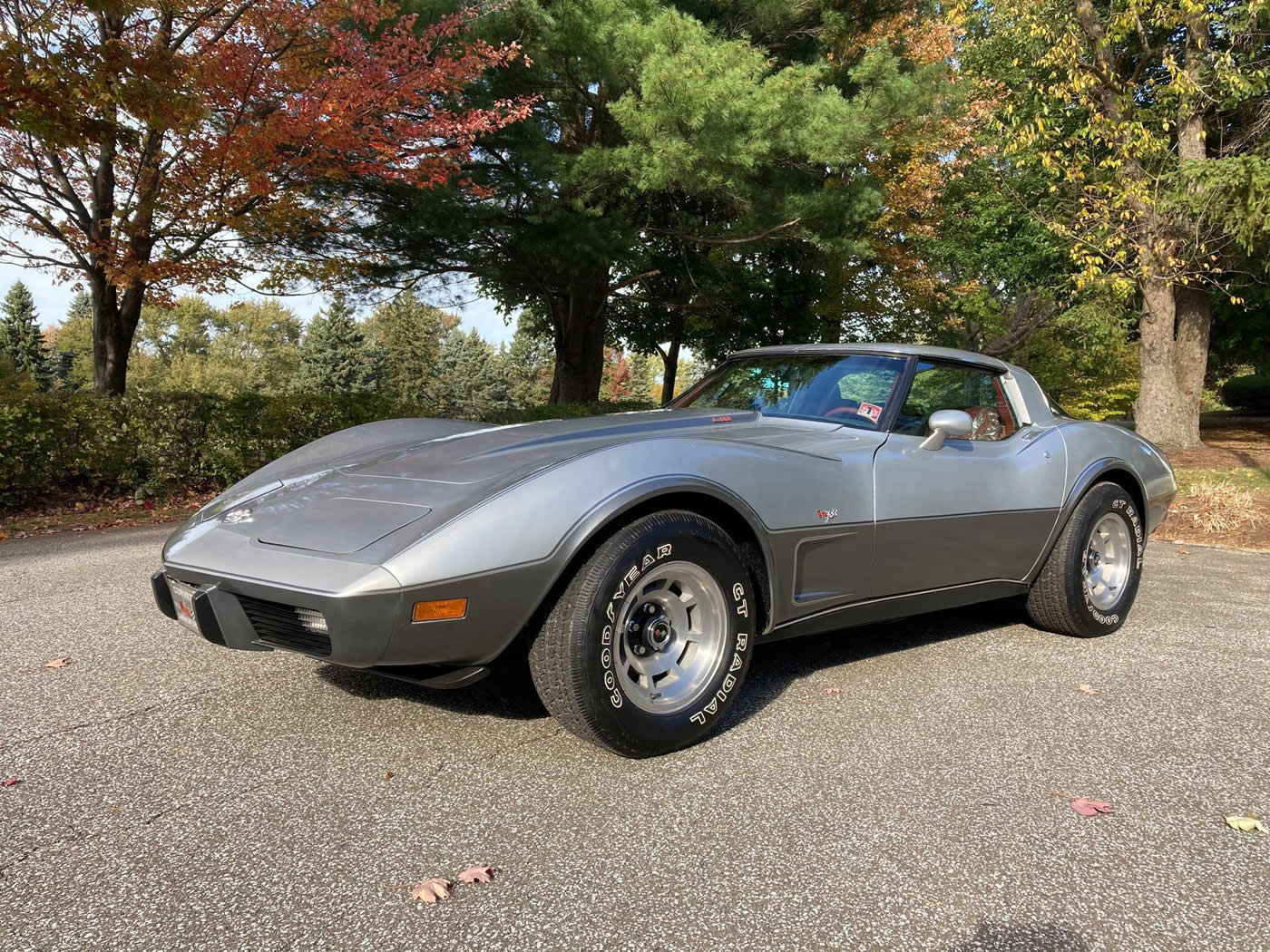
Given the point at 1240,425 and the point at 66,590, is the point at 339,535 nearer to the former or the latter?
the point at 66,590

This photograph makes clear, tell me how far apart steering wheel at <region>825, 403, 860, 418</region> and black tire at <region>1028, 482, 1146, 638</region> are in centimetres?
132

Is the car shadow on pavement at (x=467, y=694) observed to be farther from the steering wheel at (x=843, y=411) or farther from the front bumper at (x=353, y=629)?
the steering wheel at (x=843, y=411)

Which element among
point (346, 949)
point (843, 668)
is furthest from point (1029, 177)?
point (346, 949)

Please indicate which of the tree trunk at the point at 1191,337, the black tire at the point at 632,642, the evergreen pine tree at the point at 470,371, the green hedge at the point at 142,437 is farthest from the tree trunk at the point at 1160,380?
the evergreen pine tree at the point at 470,371

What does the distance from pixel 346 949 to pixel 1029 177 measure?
1653 centimetres

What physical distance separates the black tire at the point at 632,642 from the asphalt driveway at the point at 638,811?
14 cm

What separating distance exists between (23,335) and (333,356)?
57.6ft

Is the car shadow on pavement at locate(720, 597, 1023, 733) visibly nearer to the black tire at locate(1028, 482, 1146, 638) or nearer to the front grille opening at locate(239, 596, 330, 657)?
the black tire at locate(1028, 482, 1146, 638)

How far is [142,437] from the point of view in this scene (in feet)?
27.0

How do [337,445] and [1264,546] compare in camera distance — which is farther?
[1264,546]

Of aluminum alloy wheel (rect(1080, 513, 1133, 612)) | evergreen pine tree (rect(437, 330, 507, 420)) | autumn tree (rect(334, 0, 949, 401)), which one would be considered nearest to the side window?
aluminum alloy wheel (rect(1080, 513, 1133, 612))

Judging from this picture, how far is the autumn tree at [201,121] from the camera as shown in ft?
24.0

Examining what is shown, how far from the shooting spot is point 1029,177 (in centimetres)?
1514

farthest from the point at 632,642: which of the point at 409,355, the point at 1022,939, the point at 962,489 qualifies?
the point at 409,355
